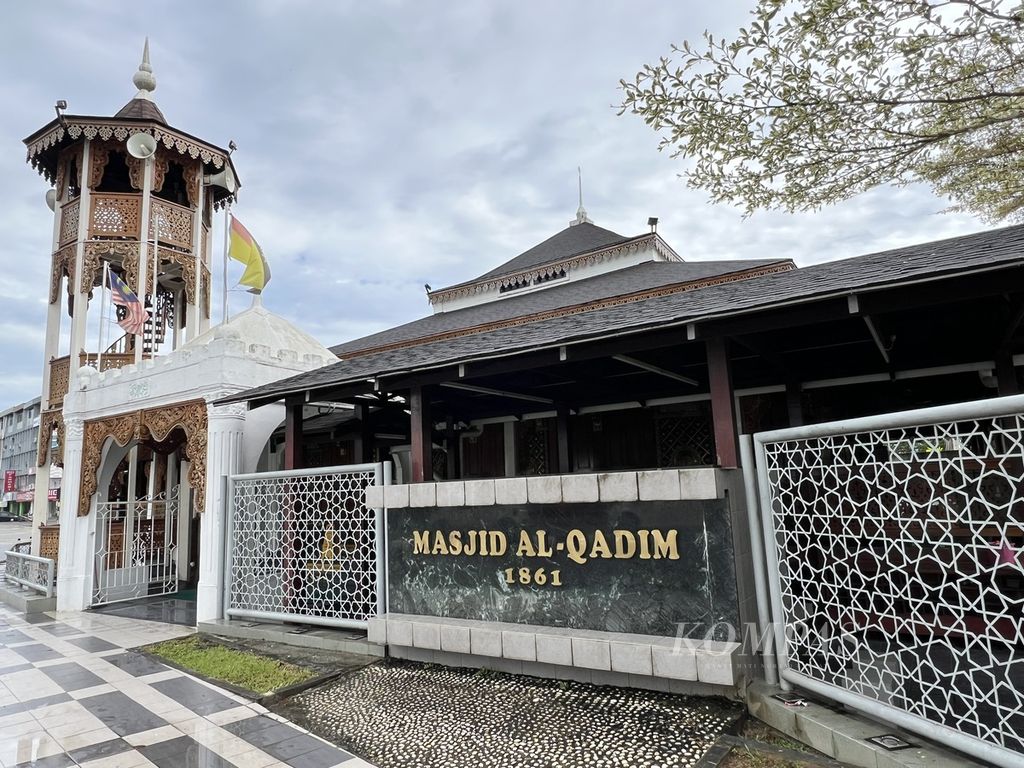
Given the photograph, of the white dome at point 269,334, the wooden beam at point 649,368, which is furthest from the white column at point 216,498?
the wooden beam at point 649,368

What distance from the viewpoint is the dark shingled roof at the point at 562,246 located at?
47.5 ft

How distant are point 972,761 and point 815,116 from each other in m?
4.81

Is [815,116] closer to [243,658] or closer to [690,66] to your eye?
[690,66]

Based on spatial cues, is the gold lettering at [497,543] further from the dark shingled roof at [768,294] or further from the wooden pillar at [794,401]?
the wooden pillar at [794,401]

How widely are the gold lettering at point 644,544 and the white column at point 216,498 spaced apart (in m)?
5.69

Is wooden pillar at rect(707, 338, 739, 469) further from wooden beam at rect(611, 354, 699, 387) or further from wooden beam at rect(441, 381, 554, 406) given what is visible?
wooden beam at rect(441, 381, 554, 406)

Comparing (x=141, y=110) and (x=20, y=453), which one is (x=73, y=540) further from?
(x=20, y=453)

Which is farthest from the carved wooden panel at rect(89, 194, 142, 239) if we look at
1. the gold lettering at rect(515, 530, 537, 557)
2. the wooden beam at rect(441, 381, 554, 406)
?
the gold lettering at rect(515, 530, 537, 557)

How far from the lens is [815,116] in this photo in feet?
17.2

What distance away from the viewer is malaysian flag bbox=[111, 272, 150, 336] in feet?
33.9

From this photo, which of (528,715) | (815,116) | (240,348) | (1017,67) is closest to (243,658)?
(528,715)

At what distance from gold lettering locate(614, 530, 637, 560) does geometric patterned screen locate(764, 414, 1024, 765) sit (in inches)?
39.5

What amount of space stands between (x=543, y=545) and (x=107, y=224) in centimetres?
1258

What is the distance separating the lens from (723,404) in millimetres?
4449
